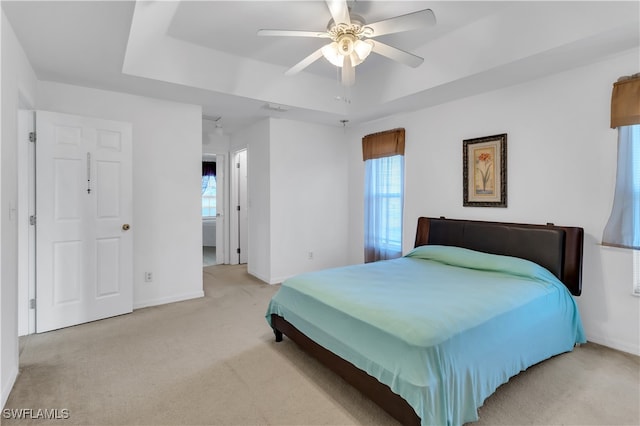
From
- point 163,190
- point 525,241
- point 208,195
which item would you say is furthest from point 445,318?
point 208,195

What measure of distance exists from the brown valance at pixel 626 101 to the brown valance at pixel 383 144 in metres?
2.10

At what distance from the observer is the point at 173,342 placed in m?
2.77

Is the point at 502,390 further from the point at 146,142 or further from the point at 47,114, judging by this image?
the point at 47,114

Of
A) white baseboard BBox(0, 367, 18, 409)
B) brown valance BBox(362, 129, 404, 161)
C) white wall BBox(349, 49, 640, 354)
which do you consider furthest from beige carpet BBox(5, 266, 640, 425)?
brown valance BBox(362, 129, 404, 161)

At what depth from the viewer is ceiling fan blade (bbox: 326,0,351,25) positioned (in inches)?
77.6

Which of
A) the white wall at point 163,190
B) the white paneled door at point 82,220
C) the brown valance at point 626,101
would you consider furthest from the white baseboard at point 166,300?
the brown valance at point 626,101

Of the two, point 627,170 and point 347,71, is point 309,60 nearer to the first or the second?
point 347,71

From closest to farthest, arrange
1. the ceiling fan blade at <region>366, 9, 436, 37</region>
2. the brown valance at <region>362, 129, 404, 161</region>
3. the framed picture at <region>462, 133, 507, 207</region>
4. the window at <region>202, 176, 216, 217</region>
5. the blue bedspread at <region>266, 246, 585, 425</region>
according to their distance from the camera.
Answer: the blue bedspread at <region>266, 246, 585, 425</region> → the ceiling fan blade at <region>366, 9, 436, 37</region> → the framed picture at <region>462, 133, 507, 207</region> → the brown valance at <region>362, 129, 404, 161</region> → the window at <region>202, 176, 216, 217</region>

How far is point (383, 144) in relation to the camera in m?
4.46

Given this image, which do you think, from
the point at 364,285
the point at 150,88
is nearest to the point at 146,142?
the point at 150,88

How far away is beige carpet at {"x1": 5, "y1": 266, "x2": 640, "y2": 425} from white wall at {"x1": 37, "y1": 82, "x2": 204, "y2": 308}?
83cm

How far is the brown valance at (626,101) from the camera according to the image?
7.98ft

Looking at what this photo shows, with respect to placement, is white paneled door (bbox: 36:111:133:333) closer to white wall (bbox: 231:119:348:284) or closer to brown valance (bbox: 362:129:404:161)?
white wall (bbox: 231:119:348:284)

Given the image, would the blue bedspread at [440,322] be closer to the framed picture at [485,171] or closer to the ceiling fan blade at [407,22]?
the framed picture at [485,171]
